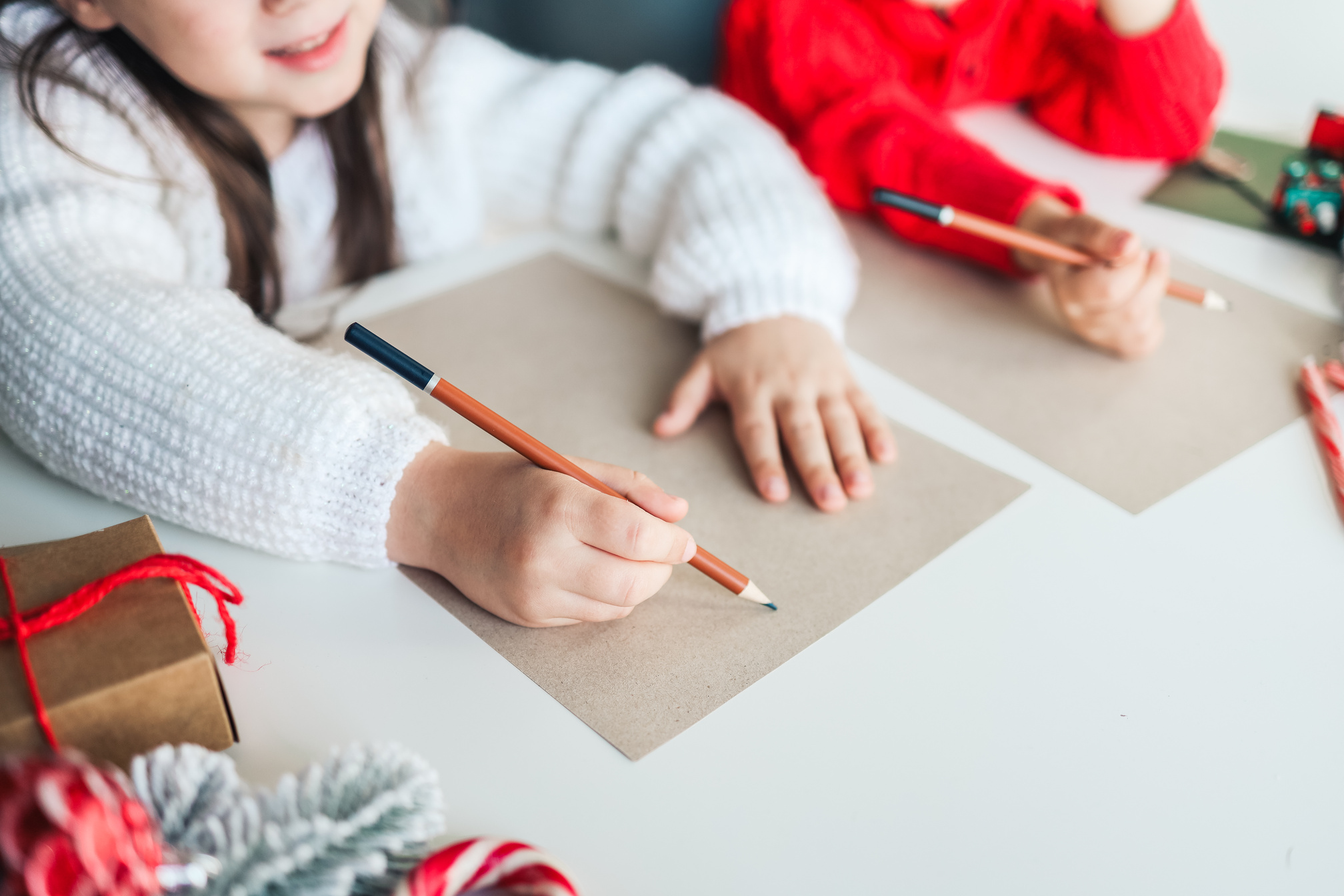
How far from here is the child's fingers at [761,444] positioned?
1.68 feet

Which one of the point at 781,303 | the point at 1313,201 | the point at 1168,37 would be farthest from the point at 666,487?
the point at 1168,37

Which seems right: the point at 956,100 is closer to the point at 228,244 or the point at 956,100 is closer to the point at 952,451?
the point at 952,451

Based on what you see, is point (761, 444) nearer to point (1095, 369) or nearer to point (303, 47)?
point (1095, 369)

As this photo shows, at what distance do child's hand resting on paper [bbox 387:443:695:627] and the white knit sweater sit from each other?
0.02m

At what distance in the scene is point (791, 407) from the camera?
0.57 meters

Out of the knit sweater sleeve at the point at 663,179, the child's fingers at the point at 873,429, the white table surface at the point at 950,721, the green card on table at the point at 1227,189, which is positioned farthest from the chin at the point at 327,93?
the green card on table at the point at 1227,189

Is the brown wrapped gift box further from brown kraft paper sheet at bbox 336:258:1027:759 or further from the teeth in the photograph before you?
the teeth

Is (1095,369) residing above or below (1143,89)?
below

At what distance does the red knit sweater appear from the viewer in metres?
0.79

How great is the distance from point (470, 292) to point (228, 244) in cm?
16

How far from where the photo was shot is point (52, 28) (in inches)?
23.4

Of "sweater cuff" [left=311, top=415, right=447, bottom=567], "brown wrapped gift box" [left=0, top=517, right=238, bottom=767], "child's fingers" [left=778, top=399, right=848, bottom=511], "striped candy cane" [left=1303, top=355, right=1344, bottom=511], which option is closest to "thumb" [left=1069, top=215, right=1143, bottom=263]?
"striped candy cane" [left=1303, top=355, right=1344, bottom=511]

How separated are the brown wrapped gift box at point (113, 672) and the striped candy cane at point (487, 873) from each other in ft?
0.33

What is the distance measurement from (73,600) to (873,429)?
0.39 m
